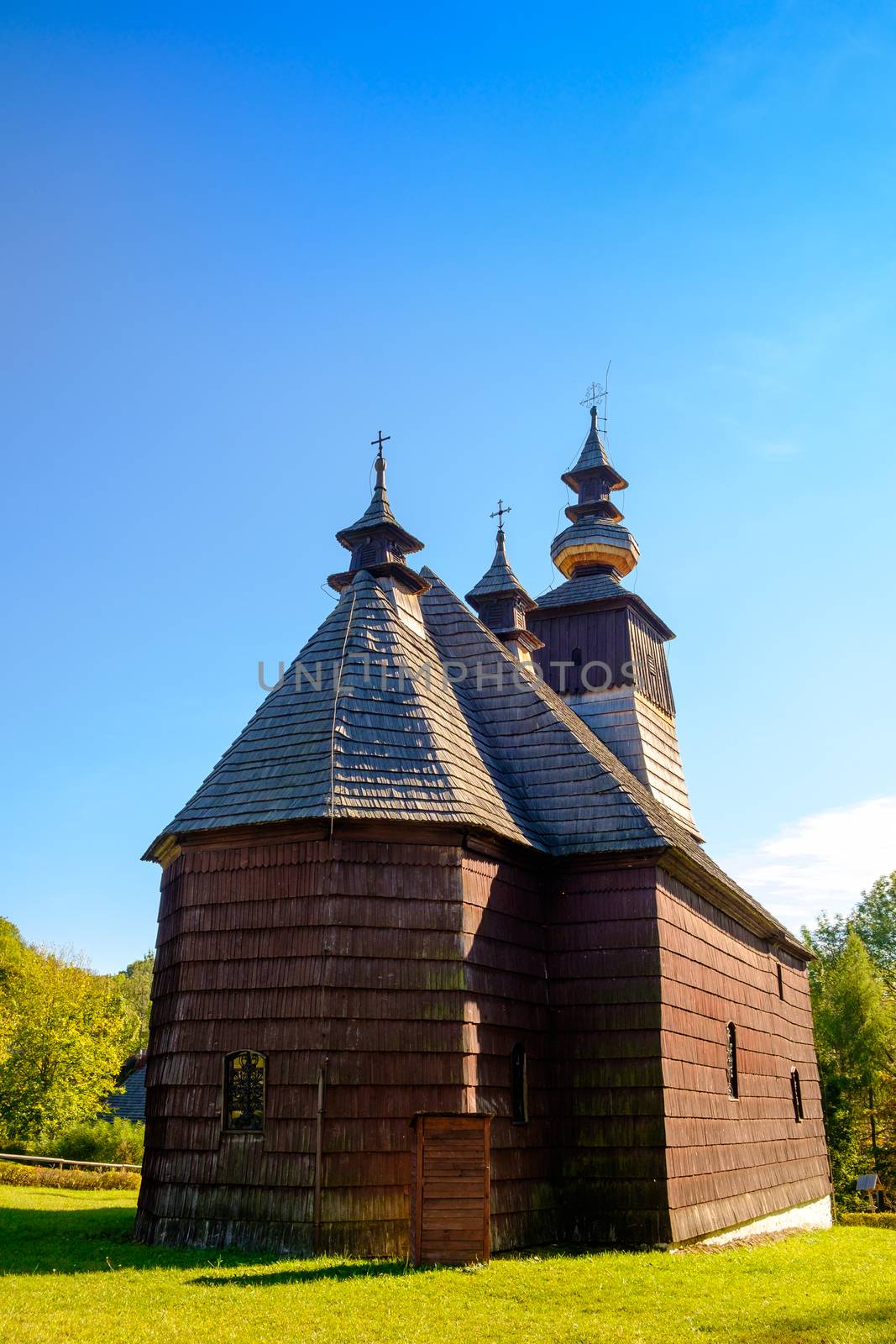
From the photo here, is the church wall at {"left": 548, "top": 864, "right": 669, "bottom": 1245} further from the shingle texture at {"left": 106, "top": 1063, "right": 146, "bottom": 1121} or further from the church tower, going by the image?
the shingle texture at {"left": 106, "top": 1063, "right": 146, "bottom": 1121}

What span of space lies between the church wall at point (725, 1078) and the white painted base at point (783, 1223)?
15 cm

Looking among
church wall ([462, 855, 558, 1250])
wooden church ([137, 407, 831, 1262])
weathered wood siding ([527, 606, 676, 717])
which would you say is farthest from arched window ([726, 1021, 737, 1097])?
weathered wood siding ([527, 606, 676, 717])

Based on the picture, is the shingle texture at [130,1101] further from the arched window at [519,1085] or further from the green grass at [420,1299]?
the arched window at [519,1085]

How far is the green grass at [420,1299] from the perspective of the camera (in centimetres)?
909

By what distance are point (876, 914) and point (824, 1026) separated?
28.8 ft

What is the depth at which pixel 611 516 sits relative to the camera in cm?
2911

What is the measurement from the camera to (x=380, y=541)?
21000 mm

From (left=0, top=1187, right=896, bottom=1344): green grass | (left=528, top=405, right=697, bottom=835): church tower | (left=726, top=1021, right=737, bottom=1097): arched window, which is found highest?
(left=528, top=405, right=697, bottom=835): church tower

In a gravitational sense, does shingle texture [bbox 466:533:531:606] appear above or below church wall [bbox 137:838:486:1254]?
above

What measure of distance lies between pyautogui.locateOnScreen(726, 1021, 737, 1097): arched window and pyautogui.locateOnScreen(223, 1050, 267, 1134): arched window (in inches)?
353

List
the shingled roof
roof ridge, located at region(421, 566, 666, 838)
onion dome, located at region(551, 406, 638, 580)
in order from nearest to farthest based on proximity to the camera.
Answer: the shingled roof, roof ridge, located at region(421, 566, 666, 838), onion dome, located at region(551, 406, 638, 580)

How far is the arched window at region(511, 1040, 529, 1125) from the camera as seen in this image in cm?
1522

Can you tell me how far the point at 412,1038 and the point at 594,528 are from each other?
16.7 meters

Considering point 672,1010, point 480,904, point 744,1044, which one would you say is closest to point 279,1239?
point 480,904
